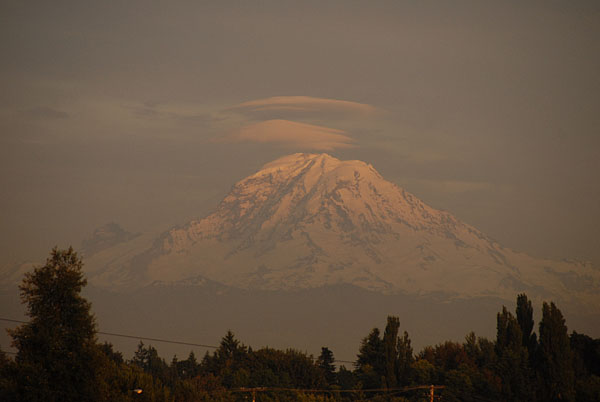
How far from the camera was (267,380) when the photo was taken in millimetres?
131375

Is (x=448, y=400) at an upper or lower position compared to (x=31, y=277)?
lower

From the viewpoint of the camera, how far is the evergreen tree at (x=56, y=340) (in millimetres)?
46938

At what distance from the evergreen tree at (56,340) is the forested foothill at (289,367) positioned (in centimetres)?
7

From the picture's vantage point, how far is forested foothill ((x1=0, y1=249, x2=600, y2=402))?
157ft

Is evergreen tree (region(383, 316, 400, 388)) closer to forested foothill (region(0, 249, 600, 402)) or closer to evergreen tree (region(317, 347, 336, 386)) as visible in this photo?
forested foothill (region(0, 249, 600, 402))

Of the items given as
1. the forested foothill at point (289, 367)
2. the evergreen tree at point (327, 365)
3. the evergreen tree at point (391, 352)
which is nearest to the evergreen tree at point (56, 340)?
the forested foothill at point (289, 367)

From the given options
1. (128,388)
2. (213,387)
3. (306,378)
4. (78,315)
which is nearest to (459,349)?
(306,378)

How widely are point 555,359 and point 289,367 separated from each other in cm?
5643

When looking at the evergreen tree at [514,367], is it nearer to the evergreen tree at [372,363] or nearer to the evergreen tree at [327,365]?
the evergreen tree at [372,363]

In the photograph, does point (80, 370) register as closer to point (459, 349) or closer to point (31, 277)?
point (31, 277)

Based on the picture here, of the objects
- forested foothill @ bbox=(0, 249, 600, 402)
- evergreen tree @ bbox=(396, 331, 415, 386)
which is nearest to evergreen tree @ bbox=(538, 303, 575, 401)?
forested foothill @ bbox=(0, 249, 600, 402)

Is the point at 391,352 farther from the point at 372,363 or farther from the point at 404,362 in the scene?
the point at 372,363

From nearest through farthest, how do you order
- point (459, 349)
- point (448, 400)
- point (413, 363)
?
1. point (448, 400)
2. point (413, 363)
3. point (459, 349)

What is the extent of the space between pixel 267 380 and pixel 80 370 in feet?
284
